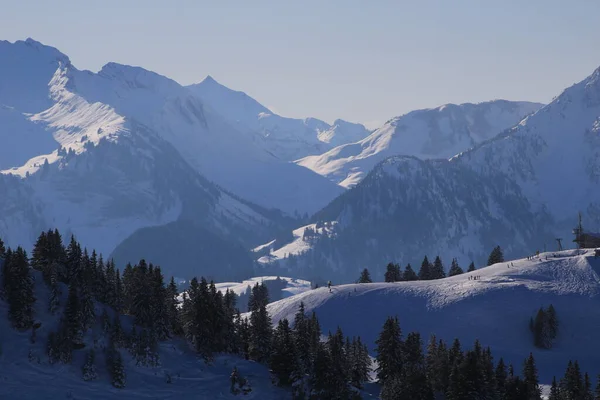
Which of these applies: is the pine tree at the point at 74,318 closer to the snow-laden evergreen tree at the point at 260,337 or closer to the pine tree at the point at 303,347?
the snow-laden evergreen tree at the point at 260,337

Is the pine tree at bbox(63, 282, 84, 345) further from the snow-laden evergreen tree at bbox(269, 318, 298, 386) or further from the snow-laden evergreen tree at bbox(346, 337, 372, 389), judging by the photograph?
the snow-laden evergreen tree at bbox(346, 337, 372, 389)

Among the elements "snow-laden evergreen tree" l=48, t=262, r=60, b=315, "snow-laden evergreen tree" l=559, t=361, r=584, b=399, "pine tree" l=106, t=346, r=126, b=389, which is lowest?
"snow-laden evergreen tree" l=559, t=361, r=584, b=399

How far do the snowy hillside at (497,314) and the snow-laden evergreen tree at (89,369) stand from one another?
63929mm

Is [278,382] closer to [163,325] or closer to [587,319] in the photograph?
[163,325]

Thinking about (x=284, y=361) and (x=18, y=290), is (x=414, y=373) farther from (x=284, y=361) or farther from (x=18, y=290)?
(x=18, y=290)

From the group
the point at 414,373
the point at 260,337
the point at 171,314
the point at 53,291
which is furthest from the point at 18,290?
the point at 414,373

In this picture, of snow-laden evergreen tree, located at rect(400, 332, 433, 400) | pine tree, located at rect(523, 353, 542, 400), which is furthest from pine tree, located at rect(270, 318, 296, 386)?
pine tree, located at rect(523, 353, 542, 400)

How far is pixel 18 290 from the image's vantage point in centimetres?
13875

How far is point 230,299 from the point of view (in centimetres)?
16825

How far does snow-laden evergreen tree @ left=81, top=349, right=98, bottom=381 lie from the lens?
427 feet

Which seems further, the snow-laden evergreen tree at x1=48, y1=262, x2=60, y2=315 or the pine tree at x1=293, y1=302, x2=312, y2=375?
the pine tree at x1=293, y1=302, x2=312, y2=375

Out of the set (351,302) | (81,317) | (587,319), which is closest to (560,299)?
(587,319)

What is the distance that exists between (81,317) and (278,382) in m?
30.4

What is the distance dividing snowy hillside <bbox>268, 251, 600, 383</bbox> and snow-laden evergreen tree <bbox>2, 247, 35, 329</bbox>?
67201 mm
